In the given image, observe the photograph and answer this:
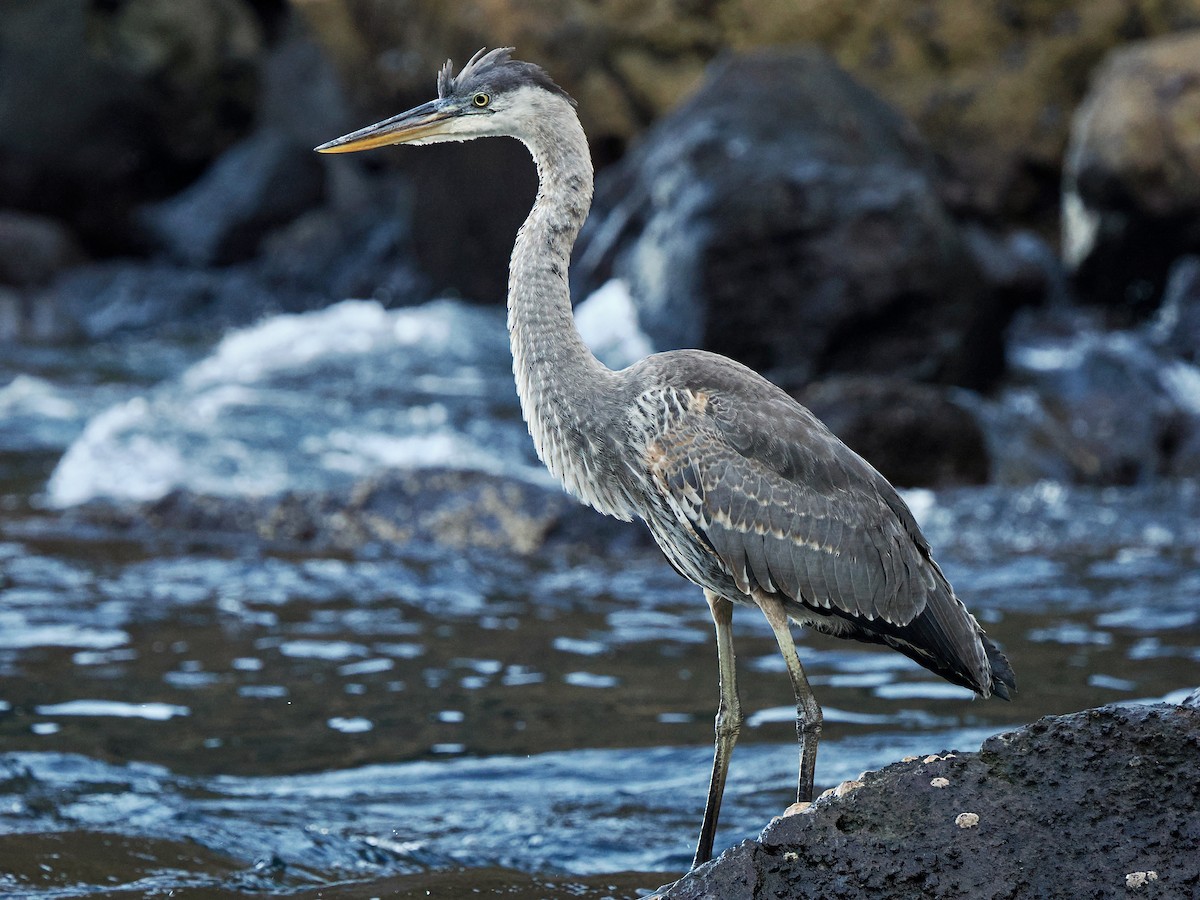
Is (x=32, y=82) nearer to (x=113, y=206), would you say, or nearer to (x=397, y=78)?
(x=113, y=206)

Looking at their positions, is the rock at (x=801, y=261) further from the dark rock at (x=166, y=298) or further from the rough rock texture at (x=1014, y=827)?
the dark rock at (x=166, y=298)

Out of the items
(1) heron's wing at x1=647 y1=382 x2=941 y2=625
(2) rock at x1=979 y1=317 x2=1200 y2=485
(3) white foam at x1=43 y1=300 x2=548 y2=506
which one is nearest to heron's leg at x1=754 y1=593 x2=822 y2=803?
(1) heron's wing at x1=647 y1=382 x2=941 y2=625

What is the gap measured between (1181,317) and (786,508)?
10.9 m

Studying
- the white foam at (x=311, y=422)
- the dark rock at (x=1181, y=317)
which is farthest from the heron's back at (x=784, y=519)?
the dark rock at (x=1181, y=317)

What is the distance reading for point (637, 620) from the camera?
8.27 meters

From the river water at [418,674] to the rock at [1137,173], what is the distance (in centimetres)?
469

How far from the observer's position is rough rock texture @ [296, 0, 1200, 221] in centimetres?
1811

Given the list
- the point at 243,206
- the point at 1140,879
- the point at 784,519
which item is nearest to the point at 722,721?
the point at 784,519

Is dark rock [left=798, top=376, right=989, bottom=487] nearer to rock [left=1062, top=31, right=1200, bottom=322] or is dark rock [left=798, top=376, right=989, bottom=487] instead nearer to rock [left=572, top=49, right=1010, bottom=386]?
rock [left=572, top=49, right=1010, bottom=386]

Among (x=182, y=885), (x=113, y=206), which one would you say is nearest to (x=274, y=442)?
(x=182, y=885)

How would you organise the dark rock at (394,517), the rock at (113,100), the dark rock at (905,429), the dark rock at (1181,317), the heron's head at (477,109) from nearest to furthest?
the heron's head at (477,109), the dark rock at (394,517), the dark rock at (905,429), the dark rock at (1181,317), the rock at (113,100)

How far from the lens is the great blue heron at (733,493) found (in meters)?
4.61

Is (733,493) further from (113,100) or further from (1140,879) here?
(113,100)

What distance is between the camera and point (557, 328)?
16.0 ft
